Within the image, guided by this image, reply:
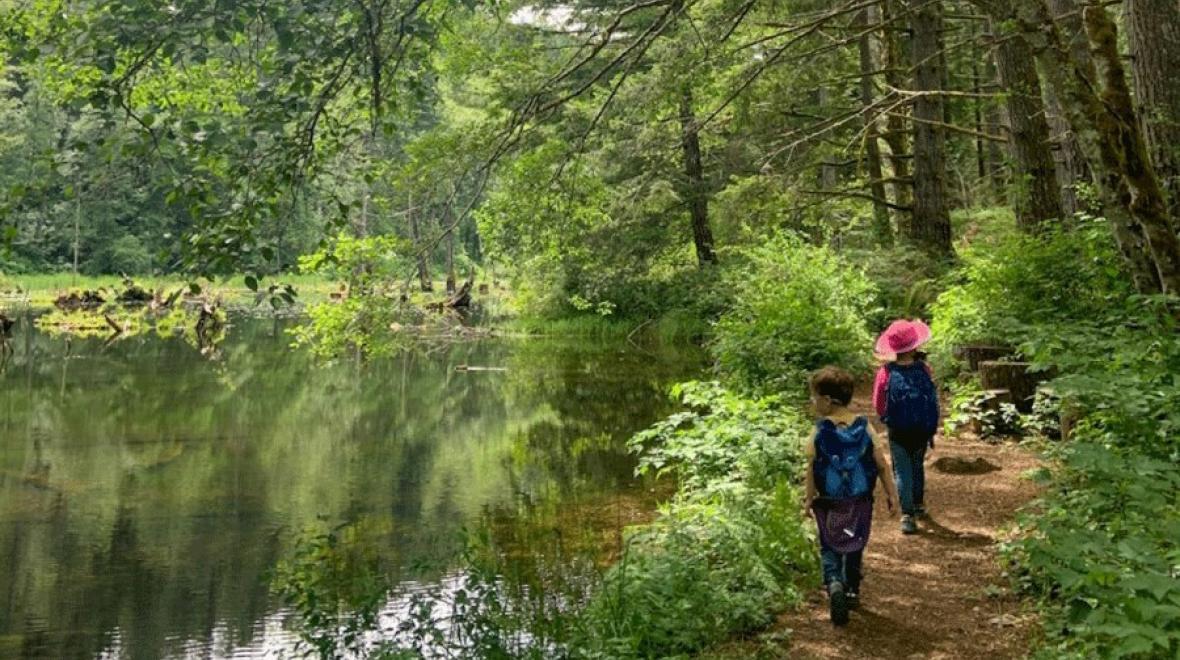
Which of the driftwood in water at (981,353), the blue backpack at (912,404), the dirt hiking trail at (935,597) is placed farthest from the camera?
the driftwood in water at (981,353)

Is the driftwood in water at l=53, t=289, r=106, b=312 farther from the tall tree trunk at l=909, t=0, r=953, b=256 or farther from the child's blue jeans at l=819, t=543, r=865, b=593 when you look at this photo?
the child's blue jeans at l=819, t=543, r=865, b=593

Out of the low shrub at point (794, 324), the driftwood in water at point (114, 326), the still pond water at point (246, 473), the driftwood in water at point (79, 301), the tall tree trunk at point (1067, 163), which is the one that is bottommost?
the still pond water at point (246, 473)

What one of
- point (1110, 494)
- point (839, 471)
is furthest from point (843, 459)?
point (1110, 494)

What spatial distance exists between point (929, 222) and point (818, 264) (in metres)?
2.10

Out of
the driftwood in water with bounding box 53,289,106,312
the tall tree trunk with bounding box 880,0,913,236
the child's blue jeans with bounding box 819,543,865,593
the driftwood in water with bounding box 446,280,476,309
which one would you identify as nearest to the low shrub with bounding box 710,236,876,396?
the tall tree trunk with bounding box 880,0,913,236

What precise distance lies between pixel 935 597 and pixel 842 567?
671 mm

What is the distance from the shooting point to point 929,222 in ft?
53.2

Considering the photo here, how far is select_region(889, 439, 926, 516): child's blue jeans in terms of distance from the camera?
704 centimetres

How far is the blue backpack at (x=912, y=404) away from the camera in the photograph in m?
6.91

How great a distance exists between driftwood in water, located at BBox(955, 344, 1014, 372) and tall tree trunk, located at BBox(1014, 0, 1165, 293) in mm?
4876

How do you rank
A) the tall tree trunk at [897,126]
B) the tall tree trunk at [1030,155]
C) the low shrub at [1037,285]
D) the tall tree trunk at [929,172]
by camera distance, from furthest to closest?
the tall tree trunk at [897,126]
the tall tree trunk at [929,172]
the tall tree trunk at [1030,155]
the low shrub at [1037,285]

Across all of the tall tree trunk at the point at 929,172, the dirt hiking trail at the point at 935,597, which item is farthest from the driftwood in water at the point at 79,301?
the dirt hiking trail at the point at 935,597

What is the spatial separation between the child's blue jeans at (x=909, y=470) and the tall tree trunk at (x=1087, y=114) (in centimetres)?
188

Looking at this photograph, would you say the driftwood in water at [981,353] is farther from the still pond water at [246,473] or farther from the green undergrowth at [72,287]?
the green undergrowth at [72,287]
